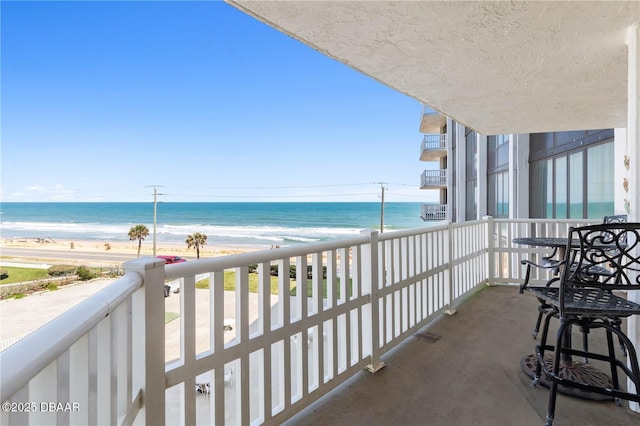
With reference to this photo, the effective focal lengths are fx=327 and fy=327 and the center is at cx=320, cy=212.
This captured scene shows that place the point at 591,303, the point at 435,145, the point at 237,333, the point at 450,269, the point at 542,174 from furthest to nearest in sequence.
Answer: the point at 435,145
the point at 542,174
the point at 450,269
the point at 591,303
the point at 237,333

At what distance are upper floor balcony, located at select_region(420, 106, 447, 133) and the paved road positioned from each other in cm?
1893

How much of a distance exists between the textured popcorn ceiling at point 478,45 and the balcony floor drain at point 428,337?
225cm

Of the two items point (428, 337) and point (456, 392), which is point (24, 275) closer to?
point (428, 337)

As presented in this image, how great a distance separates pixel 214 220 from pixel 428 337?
Result: 40.7m

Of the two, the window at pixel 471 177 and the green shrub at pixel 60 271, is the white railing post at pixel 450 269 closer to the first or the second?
the window at pixel 471 177

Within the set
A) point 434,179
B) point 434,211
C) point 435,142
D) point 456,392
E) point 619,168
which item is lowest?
point 456,392

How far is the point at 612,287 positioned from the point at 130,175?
163ft

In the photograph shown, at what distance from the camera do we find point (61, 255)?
75.3 feet

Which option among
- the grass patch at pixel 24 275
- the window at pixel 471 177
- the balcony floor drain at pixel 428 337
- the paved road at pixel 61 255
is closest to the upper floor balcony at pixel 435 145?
the window at pixel 471 177

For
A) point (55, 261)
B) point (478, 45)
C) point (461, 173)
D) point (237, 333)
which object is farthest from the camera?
point (55, 261)

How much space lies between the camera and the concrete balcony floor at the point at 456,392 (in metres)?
1.87

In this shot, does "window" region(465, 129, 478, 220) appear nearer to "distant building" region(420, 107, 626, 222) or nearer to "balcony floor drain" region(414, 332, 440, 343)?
"distant building" region(420, 107, 626, 222)

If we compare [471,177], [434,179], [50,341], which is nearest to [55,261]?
[434,179]

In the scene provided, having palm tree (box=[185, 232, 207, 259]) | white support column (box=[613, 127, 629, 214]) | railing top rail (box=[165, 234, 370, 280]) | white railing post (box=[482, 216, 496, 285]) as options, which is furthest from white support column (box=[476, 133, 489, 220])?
palm tree (box=[185, 232, 207, 259])
